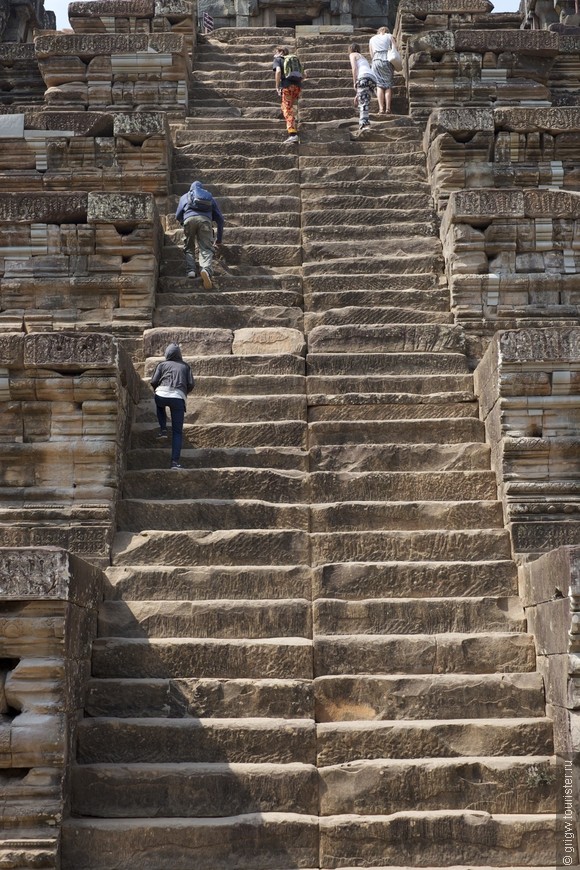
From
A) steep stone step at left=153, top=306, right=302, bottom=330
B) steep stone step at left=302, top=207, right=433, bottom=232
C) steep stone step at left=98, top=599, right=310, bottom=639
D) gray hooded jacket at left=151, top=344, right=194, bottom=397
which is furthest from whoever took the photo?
steep stone step at left=302, top=207, right=433, bottom=232

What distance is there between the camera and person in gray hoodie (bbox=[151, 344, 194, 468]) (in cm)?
775

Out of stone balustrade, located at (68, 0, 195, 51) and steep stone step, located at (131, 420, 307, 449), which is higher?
stone balustrade, located at (68, 0, 195, 51)

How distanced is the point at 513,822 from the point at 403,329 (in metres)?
4.17

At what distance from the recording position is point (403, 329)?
909 centimetres

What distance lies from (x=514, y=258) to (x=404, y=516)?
2967mm

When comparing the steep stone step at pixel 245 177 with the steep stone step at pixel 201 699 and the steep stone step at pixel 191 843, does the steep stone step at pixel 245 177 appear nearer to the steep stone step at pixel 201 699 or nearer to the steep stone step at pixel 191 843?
the steep stone step at pixel 201 699

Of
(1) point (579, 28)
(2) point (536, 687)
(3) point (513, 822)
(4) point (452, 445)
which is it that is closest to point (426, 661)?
(2) point (536, 687)

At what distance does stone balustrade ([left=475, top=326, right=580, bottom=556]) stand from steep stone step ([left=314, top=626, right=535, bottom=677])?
3.31 ft

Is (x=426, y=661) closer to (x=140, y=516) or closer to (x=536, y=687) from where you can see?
(x=536, y=687)

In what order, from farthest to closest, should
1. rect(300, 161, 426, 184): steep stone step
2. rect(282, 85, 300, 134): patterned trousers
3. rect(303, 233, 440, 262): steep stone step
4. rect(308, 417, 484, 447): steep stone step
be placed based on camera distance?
rect(282, 85, 300, 134): patterned trousers
rect(300, 161, 426, 184): steep stone step
rect(303, 233, 440, 262): steep stone step
rect(308, 417, 484, 447): steep stone step

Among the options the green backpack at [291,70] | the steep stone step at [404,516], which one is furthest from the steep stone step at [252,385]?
the green backpack at [291,70]

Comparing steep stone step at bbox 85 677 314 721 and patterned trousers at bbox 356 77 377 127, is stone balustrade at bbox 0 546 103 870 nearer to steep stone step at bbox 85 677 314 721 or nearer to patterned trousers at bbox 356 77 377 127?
steep stone step at bbox 85 677 314 721

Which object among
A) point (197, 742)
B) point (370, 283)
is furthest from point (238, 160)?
point (197, 742)

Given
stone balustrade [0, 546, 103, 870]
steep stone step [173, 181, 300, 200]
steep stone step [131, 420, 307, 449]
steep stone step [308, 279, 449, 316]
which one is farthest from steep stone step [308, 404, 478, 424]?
steep stone step [173, 181, 300, 200]
